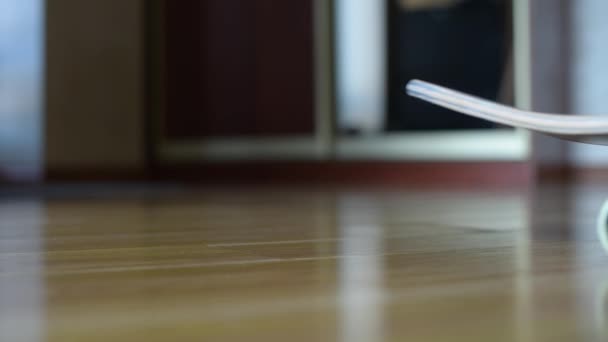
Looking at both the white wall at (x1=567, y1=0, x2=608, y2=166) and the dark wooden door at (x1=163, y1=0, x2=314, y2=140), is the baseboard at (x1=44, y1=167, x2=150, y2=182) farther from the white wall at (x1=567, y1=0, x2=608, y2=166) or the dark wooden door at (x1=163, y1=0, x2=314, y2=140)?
the white wall at (x1=567, y1=0, x2=608, y2=166)

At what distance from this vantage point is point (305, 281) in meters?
0.43

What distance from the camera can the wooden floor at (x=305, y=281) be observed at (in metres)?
0.30

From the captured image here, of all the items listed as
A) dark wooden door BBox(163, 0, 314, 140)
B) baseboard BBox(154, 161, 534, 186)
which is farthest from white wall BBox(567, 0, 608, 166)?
dark wooden door BBox(163, 0, 314, 140)

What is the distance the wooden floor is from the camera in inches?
11.8

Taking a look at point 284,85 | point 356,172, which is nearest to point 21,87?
point 284,85

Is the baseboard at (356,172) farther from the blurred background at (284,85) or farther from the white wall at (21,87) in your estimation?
the white wall at (21,87)

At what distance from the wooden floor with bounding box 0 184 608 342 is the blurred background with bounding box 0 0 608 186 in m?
1.26

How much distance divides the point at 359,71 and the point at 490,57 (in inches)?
14.7

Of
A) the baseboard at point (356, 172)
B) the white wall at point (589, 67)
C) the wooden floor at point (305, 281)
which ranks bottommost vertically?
the wooden floor at point (305, 281)

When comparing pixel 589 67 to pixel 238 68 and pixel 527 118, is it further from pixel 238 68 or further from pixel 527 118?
pixel 527 118

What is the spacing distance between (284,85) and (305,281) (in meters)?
2.12

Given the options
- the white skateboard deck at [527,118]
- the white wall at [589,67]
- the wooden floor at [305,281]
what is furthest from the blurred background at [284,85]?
the white skateboard deck at [527,118]

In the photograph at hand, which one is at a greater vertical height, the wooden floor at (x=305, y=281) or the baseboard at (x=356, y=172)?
the baseboard at (x=356, y=172)

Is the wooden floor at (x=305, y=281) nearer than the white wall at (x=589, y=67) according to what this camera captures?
Yes
